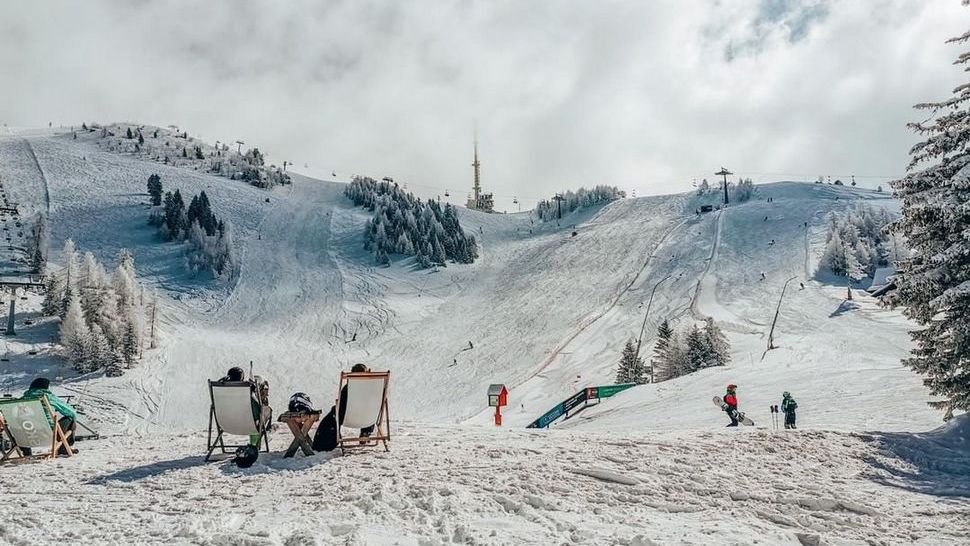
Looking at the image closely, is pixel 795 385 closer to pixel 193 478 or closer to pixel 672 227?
pixel 193 478

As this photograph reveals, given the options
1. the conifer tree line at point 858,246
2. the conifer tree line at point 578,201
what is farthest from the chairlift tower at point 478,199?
the conifer tree line at point 858,246

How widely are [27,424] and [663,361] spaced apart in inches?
1451

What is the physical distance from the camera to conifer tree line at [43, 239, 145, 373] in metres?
46.5

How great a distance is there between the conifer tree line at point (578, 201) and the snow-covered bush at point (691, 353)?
85.5m

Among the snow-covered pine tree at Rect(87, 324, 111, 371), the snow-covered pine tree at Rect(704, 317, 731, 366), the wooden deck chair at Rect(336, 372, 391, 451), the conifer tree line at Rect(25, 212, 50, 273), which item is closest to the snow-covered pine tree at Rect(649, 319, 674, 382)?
the snow-covered pine tree at Rect(704, 317, 731, 366)

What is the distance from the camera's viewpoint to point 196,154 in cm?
13512

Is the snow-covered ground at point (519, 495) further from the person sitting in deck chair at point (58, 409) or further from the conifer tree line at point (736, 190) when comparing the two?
the conifer tree line at point (736, 190)

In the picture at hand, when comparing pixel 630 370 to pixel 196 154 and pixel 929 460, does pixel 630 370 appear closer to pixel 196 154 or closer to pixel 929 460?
pixel 929 460

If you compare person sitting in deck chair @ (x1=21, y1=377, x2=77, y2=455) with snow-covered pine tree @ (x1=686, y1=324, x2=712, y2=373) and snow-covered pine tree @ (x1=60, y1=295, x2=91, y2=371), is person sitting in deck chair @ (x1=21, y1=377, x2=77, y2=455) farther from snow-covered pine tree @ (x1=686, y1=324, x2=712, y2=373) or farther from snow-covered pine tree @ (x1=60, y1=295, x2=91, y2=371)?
snow-covered pine tree @ (x1=60, y1=295, x2=91, y2=371)

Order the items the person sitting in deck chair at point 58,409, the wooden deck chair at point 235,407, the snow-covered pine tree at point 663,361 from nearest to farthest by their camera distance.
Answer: the wooden deck chair at point 235,407, the person sitting in deck chair at point 58,409, the snow-covered pine tree at point 663,361

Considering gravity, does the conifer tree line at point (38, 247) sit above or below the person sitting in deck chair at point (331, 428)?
above

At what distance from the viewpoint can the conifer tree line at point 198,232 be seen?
78688mm

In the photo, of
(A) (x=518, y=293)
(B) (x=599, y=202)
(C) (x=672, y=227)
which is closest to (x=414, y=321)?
(A) (x=518, y=293)

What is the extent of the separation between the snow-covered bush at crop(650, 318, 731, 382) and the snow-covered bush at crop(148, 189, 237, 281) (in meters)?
55.5
